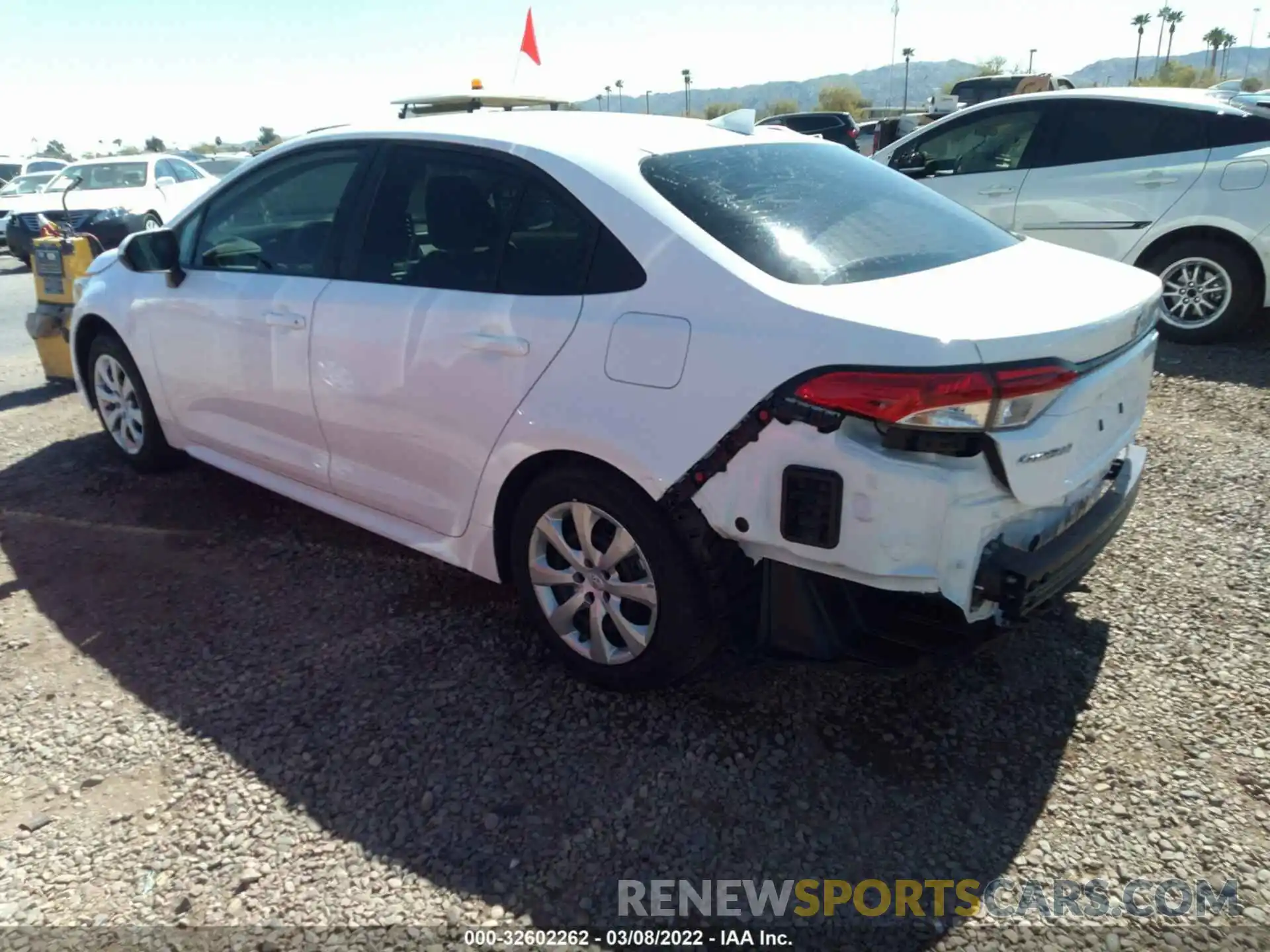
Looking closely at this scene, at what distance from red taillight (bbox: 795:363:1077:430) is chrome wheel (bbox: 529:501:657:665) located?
2.56ft

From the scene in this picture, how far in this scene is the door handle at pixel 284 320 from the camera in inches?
141

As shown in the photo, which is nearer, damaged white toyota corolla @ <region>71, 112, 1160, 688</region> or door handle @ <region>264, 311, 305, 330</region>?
damaged white toyota corolla @ <region>71, 112, 1160, 688</region>

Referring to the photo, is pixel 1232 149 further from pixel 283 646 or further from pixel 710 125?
pixel 283 646

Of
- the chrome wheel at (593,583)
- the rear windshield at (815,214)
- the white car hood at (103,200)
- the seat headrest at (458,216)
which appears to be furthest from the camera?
the white car hood at (103,200)

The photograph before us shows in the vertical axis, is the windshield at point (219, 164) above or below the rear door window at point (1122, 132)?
above

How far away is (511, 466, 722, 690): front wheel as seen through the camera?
2.67 m

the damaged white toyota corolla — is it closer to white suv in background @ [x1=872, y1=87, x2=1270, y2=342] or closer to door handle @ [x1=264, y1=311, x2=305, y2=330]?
door handle @ [x1=264, y1=311, x2=305, y2=330]

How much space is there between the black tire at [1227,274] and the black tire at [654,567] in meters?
5.66

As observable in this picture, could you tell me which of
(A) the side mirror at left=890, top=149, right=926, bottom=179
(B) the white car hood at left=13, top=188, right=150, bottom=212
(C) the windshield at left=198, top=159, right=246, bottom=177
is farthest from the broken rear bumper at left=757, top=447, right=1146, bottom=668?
(C) the windshield at left=198, top=159, right=246, bottom=177

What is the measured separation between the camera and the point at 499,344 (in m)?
2.92

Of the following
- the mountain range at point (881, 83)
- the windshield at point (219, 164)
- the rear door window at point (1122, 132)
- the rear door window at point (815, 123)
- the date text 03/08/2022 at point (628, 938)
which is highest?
the mountain range at point (881, 83)

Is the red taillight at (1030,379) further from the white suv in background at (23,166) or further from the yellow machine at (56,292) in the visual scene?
the white suv in background at (23,166)

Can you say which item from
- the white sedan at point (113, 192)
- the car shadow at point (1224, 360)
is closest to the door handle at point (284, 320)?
the car shadow at point (1224, 360)

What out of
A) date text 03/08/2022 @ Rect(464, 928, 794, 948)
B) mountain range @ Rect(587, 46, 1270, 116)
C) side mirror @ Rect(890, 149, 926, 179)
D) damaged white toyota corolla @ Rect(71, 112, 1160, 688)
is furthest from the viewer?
mountain range @ Rect(587, 46, 1270, 116)
